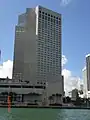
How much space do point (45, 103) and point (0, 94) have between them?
3542 cm

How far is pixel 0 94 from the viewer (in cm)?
19762

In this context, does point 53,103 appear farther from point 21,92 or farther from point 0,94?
point 0,94

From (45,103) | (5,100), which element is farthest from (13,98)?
(45,103)

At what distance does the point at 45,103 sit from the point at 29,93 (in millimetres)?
16161

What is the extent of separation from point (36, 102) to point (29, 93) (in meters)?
9.39

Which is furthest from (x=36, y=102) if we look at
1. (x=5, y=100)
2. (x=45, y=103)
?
(x=5, y=100)

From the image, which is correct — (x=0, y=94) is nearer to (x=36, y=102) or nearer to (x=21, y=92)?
(x=21, y=92)

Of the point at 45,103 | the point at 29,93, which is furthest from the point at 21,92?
the point at 45,103

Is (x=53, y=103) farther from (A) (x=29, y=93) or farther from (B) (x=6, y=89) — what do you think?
(B) (x=6, y=89)

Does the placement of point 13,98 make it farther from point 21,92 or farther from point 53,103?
point 53,103

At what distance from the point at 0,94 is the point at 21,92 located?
16054mm

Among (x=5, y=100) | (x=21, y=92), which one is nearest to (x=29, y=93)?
(x=21, y=92)

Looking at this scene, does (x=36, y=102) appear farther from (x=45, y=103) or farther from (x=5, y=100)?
(x=5, y=100)

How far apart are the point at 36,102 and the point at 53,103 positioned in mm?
12977
